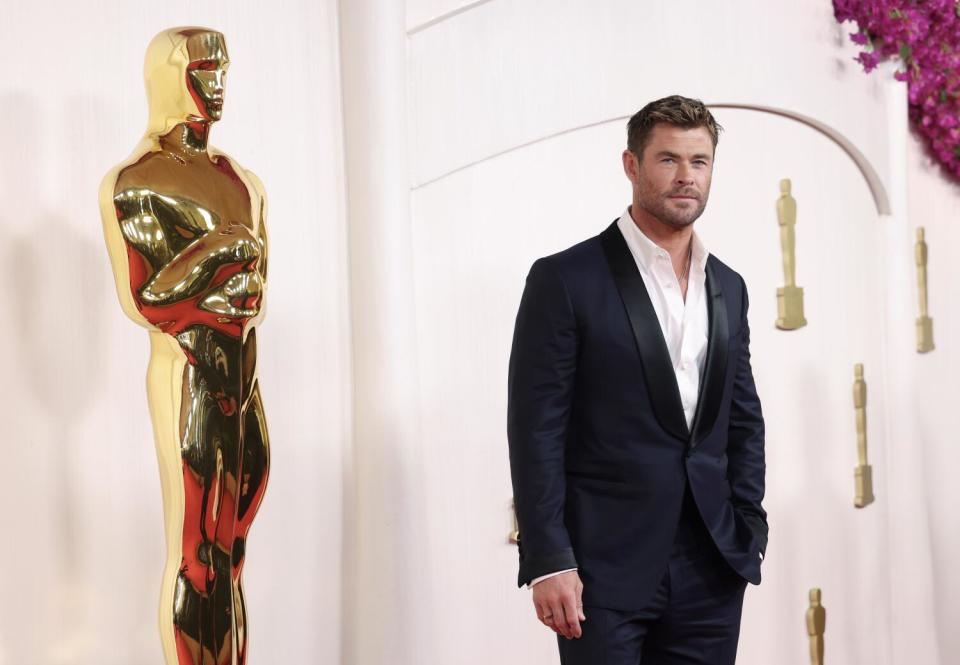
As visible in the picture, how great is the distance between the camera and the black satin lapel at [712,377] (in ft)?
7.05

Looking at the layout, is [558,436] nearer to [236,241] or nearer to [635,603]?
[635,603]

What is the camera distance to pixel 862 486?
12.7 ft

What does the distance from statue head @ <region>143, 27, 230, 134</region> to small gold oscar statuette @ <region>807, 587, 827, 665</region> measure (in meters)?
2.60

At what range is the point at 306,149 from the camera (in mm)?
2768

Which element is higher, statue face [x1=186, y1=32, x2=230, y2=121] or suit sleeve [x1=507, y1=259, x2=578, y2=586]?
statue face [x1=186, y1=32, x2=230, y2=121]

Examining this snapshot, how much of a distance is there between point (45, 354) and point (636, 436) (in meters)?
1.12

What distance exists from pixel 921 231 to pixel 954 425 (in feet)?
2.38

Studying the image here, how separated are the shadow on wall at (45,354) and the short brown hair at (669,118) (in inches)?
42.0

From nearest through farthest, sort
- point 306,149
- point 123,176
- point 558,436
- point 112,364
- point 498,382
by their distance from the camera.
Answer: point 123,176, point 558,436, point 112,364, point 306,149, point 498,382

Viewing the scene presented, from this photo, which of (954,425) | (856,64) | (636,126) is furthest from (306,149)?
(954,425)

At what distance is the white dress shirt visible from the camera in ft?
7.09

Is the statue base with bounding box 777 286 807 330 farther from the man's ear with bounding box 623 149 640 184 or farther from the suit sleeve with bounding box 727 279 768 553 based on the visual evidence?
the man's ear with bounding box 623 149 640 184

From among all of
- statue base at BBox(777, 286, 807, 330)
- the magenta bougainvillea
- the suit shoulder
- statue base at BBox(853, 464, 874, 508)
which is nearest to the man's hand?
the suit shoulder

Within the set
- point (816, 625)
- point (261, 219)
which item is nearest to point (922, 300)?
point (816, 625)
